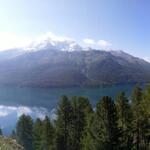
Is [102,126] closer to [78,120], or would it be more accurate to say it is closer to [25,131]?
[78,120]

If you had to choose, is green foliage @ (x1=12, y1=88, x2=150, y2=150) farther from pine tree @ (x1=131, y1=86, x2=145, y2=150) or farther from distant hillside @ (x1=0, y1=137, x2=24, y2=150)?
distant hillside @ (x1=0, y1=137, x2=24, y2=150)

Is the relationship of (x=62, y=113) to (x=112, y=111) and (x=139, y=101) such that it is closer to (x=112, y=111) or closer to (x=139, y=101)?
(x=139, y=101)

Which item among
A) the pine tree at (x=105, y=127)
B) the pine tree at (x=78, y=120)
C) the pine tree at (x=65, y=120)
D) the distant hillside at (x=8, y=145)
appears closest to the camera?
the distant hillside at (x=8, y=145)

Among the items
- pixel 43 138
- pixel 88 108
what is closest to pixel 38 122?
pixel 43 138

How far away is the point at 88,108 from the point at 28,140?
24.8 m

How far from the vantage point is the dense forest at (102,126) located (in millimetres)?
37156

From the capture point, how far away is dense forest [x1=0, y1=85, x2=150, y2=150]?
37.2 meters

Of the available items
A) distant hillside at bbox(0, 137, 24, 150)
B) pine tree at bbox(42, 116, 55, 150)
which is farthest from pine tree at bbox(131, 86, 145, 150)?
distant hillside at bbox(0, 137, 24, 150)

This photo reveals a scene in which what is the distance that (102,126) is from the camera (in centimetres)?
3716

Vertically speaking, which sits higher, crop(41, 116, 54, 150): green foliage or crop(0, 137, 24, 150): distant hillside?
crop(0, 137, 24, 150): distant hillside

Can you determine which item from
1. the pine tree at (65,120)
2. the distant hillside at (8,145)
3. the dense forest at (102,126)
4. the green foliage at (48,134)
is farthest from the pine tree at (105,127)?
the green foliage at (48,134)

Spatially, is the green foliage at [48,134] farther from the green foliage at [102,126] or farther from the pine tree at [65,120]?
the pine tree at [65,120]

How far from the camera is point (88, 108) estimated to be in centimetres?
5538

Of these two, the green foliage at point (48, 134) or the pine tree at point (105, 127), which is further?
the green foliage at point (48, 134)
